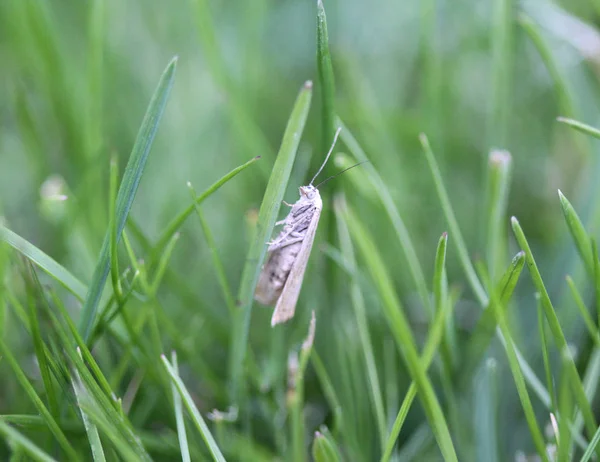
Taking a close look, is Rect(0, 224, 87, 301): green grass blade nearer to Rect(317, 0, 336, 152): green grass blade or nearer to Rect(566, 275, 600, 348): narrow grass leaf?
Rect(317, 0, 336, 152): green grass blade

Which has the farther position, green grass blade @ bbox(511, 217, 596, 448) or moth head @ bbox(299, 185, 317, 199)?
moth head @ bbox(299, 185, 317, 199)

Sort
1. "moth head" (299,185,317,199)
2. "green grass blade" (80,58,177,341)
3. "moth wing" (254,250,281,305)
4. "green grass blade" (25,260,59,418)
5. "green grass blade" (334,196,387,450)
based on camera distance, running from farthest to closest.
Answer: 1. "moth head" (299,185,317,199)
2. "moth wing" (254,250,281,305)
3. "green grass blade" (334,196,387,450)
4. "green grass blade" (80,58,177,341)
5. "green grass blade" (25,260,59,418)

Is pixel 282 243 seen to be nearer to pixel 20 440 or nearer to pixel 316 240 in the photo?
pixel 316 240

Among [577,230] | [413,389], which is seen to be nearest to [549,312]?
[577,230]

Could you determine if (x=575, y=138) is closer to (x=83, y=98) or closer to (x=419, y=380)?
(x=419, y=380)

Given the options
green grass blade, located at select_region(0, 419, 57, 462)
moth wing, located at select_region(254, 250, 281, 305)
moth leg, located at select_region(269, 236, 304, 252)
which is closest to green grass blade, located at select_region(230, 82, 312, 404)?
moth wing, located at select_region(254, 250, 281, 305)

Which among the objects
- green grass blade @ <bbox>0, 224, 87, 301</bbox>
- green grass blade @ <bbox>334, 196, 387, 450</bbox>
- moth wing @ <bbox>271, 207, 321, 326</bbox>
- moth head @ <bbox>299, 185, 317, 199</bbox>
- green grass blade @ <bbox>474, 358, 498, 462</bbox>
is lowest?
green grass blade @ <bbox>474, 358, 498, 462</bbox>
